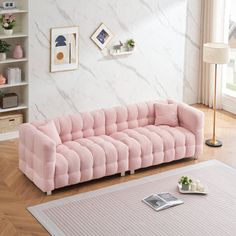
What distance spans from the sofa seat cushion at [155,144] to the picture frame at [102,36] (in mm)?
1474

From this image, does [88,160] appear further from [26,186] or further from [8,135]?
[8,135]

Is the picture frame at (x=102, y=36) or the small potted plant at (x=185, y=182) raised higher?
the picture frame at (x=102, y=36)

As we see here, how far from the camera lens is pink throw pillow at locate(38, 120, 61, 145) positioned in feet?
23.9

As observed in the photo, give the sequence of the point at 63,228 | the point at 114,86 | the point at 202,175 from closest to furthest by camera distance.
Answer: the point at 63,228
the point at 202,175
the point at 114,86

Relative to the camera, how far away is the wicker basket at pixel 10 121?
8422 mm

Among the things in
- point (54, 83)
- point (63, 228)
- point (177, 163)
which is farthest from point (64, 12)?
point (63, 228)

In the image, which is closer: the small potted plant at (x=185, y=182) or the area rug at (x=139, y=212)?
the area rug at (x=139, y=212)

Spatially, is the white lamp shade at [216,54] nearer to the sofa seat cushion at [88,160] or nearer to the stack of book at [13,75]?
the sofa seat cushion at [88,160]

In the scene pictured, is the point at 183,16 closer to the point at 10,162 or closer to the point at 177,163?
the point at 177,163

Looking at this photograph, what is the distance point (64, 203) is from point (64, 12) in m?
2.83

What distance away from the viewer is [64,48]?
8477 millimetres

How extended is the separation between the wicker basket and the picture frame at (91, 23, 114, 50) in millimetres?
1487

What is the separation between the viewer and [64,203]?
678 cm

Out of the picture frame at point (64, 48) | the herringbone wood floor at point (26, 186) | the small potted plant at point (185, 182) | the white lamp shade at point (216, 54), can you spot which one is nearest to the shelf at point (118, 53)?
the picture frame at point (64, 48)
